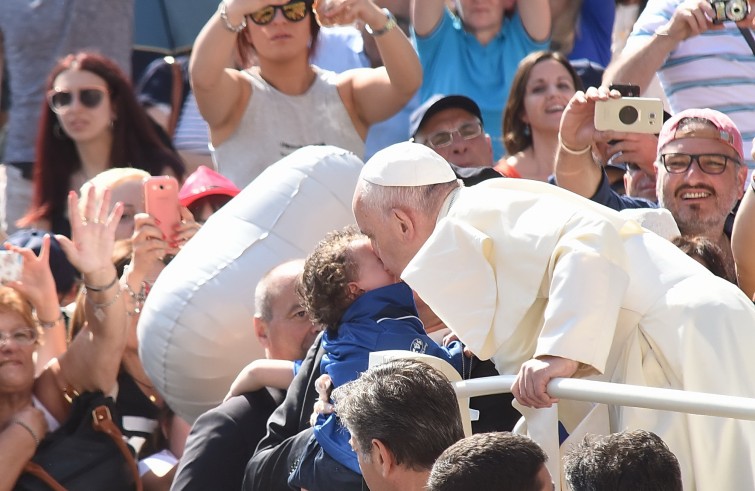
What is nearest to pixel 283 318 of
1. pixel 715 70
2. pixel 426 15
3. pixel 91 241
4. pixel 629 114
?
pixel 91 241

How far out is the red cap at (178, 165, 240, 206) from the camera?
6.14 meters

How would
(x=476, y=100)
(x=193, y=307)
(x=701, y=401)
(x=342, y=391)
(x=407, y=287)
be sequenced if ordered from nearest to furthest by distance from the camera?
1. (x=701, y=401)
2. (x=342, y=391)
3. (x=407, y=287)
4. (x=193, y=307)
5. (x=476, y=100)

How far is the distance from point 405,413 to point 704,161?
2332mm

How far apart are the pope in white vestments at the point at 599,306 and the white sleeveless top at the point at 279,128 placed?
8.56ft

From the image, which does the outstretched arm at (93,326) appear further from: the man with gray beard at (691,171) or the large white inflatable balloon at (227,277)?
the man with gray beard at (691,171)

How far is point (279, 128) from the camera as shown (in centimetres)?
644

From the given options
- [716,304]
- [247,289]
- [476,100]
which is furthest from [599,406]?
[476,100]

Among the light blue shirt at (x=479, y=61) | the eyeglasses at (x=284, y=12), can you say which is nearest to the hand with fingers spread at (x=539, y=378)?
the eyeglasses at (x=284, y=12)

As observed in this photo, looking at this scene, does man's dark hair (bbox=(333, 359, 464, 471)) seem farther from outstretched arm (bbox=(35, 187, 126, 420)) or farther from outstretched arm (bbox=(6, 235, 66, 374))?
outstretched arm (bbox=(6, 235, 66, 374))

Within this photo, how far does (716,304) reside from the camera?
368 centimetres

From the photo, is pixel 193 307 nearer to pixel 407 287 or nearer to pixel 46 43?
pixel 407 287

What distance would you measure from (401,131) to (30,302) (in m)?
2.28

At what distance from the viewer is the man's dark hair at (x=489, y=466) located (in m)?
2.83

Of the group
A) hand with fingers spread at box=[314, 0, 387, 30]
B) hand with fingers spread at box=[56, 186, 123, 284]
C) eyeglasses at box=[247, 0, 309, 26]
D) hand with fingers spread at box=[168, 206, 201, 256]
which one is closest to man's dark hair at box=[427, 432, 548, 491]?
hand with fingers spread at box=[56, 186, 123, 284]
